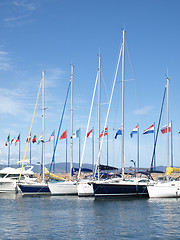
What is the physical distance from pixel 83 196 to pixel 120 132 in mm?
10399

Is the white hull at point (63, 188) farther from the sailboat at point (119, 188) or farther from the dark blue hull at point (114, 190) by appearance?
the dark blue hull at point (114, 190)

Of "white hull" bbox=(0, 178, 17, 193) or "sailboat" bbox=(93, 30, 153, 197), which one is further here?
"white hull" bbox=(0, 178, 17, 193)

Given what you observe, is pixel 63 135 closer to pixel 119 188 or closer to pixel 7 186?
pixel 119 188

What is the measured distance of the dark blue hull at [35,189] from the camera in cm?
5676

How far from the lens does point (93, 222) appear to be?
2948 centimetres

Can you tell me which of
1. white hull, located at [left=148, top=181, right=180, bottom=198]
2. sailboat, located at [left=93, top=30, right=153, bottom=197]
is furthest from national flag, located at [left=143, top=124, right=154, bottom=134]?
white hull, located at [left=148, top=181, right=180, bottom=198]

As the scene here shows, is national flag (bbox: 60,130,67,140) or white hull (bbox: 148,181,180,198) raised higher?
national flag (bbox: 60,130,67,140)

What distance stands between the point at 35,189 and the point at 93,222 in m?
28.8

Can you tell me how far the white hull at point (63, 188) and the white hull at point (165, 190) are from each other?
11.8 m

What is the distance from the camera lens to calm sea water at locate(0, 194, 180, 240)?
2447 cm

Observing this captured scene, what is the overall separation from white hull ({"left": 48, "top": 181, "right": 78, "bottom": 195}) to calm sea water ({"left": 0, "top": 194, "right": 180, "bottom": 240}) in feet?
45.7

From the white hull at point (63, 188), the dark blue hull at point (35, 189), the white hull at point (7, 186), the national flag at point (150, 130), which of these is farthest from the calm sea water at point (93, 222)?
the white hull at point (7, 186)

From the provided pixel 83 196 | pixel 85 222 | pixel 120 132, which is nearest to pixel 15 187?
pixel 83 196

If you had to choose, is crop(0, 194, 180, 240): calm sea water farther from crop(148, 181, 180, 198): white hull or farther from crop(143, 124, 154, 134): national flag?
crop(143, 124, 154, 134): national flag
